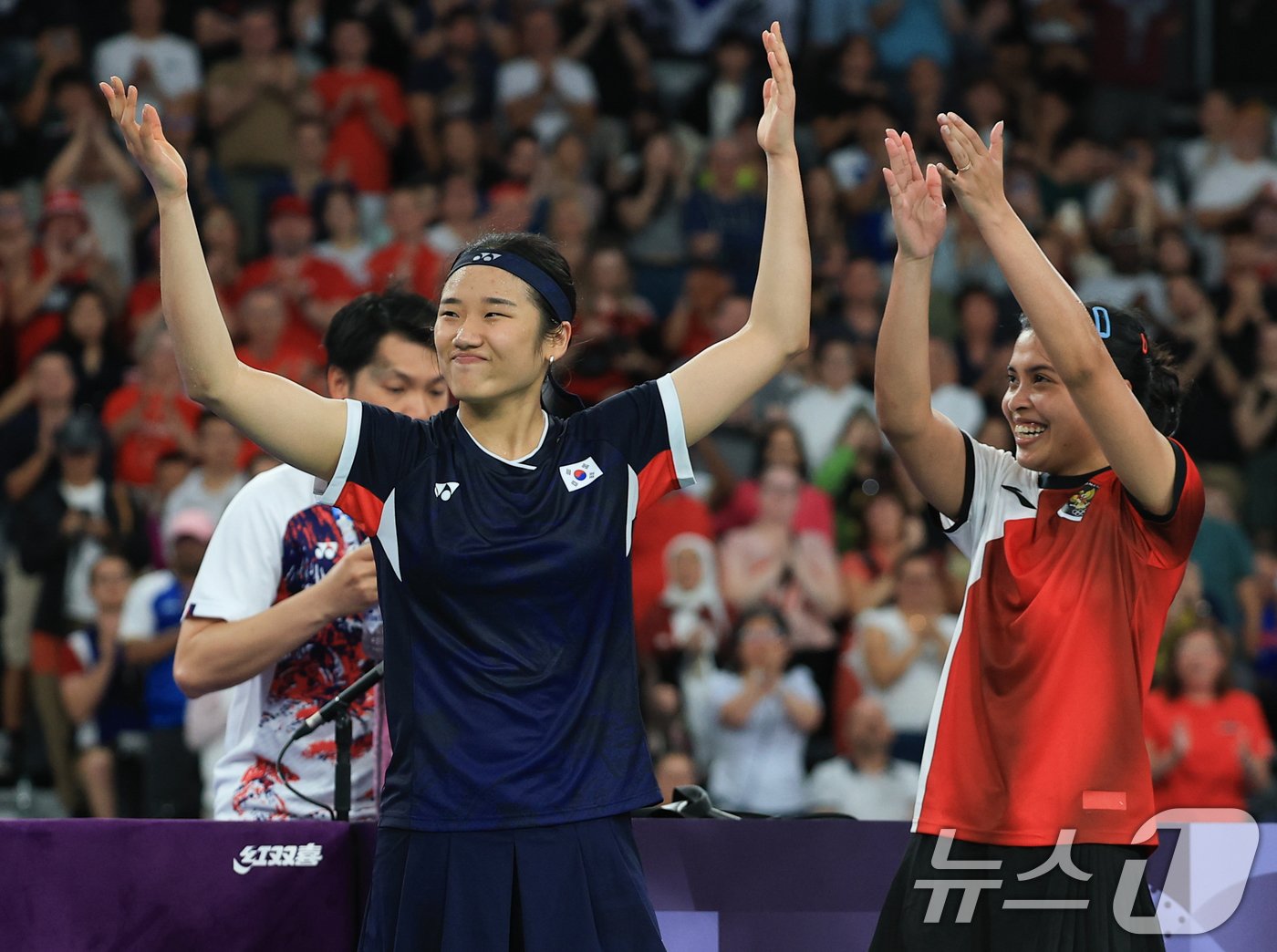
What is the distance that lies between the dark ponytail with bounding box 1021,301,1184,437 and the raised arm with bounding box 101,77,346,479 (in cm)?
145

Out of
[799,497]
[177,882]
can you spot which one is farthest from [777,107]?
[799,497]

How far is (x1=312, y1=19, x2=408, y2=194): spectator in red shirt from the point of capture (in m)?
→ 11.3

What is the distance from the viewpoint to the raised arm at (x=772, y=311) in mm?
3162

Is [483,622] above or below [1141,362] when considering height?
below

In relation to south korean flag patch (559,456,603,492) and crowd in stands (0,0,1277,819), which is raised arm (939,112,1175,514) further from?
crowd in stands (0,0,1277,819)

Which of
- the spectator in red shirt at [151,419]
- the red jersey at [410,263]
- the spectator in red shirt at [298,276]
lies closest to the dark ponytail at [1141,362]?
the spectator in red shirt at [151,419]

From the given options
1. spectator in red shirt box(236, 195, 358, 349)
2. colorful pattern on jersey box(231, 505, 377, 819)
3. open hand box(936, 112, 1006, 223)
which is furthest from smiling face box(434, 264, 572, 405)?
spectator in red shirt box(236, 195, 358, 349)

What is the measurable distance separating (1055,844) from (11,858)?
2109mm

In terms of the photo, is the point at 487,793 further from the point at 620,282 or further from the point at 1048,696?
the point at 620,282

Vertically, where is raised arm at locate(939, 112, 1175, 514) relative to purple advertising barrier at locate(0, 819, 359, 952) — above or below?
above

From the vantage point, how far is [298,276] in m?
9.96

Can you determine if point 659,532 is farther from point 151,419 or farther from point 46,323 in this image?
point 46,323

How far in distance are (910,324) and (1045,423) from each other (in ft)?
1.08

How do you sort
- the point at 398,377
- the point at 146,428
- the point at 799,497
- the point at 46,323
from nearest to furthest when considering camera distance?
the point at 398,377, the point at 799,497, the point at 146,428, the point at 46,323
